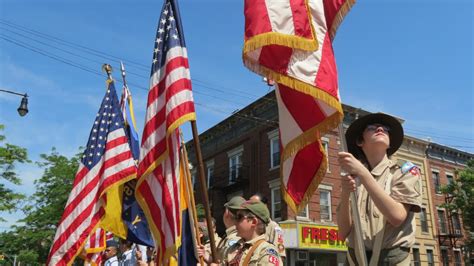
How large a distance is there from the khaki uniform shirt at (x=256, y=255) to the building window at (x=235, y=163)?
24.9m

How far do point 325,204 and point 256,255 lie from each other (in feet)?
75.0

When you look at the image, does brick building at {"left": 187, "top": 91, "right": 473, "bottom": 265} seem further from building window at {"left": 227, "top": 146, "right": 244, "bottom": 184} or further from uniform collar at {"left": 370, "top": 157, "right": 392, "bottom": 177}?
uniform collar at {"left": 370, "top": 157, "right": 392, "bottom": 177}

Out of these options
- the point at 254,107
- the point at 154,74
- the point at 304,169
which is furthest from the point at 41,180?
the point at 304,169

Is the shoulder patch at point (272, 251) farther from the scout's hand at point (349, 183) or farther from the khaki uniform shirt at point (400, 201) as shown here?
the scout's hand at point (349, 183)

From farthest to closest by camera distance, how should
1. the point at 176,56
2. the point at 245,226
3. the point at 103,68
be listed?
the point at 103,68 < the point at 176,56 < the point at 245,226

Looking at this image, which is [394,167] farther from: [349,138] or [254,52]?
[254,52]

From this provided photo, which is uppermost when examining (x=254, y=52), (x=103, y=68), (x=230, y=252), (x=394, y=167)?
(x=103, y=68)

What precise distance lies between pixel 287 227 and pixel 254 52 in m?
22.1

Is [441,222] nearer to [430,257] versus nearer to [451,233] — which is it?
[451,233]

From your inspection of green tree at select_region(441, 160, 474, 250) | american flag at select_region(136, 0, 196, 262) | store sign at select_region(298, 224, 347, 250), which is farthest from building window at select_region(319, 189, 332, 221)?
american flag at select_region(136, 0, 196, 262)

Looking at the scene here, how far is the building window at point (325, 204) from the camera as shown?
85.4 feet

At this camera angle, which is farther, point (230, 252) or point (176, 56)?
point (176, 56)

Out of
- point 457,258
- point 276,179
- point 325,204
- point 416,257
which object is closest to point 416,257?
point 416,257

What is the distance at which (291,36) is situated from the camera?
3301 millimetres
